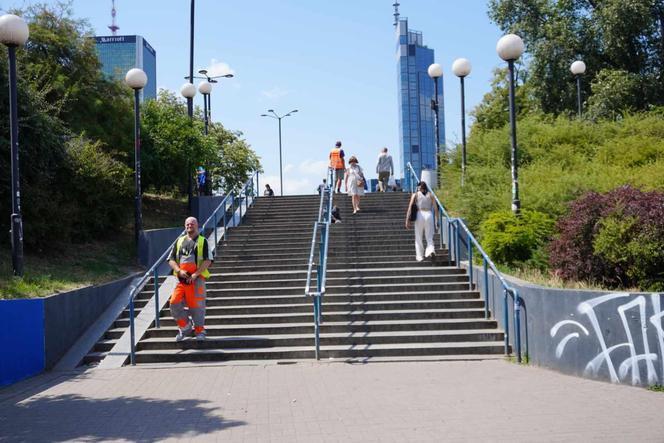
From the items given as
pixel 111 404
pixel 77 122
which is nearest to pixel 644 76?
pixel 77 122

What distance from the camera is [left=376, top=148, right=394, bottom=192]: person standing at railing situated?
2055 centimetres

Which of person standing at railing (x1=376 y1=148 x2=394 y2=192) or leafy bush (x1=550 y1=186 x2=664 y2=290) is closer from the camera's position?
leafy bush (x1=550 y1=186 x2=664 y2=290)

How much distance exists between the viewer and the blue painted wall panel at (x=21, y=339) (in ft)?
27.9

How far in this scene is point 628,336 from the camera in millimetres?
7156

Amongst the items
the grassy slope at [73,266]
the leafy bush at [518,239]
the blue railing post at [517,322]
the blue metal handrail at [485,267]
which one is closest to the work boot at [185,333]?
the grassy slope at [73,266]

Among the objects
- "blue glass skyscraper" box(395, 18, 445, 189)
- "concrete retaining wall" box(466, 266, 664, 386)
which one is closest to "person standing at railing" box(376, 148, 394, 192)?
"concrete retaining wall" box(466, 266, 664, 386)

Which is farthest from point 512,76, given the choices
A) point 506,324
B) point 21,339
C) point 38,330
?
point 21,339

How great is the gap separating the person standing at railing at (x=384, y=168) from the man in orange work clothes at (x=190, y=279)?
37.1 ft

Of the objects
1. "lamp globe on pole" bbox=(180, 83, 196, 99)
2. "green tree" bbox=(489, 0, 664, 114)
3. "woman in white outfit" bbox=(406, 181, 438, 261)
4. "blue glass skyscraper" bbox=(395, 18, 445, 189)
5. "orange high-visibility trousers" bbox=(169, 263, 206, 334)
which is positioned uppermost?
"blue glass skyscraper" bbox=(395, 18, 445, 189)

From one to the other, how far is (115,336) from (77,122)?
9356 mm

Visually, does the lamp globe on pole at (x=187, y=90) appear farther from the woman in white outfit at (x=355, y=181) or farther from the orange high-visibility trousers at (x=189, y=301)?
the orange high-visibility trousers at (x=189, y=301)

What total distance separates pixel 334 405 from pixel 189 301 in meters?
3.74

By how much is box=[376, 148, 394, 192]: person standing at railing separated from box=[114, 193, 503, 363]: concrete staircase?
4.89 meters

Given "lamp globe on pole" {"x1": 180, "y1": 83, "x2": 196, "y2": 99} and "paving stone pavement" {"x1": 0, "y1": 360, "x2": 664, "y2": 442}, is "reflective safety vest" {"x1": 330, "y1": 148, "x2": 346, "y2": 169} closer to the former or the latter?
"lamp globe on pole" {"x1": 180, "y1": 83, "x2": 196, "y2": 99}
